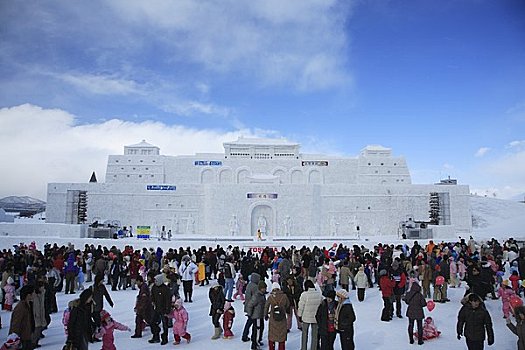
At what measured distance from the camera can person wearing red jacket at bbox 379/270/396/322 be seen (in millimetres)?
9867

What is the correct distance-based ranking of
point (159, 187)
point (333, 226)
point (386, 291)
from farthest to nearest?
point (159, 187) < point (333, 226) < point (386, 291)

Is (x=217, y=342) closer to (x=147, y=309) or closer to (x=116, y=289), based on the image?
(x=147, y=309)

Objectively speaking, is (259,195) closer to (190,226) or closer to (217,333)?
(190,226)

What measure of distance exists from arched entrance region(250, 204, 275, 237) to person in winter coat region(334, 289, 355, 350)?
27.5 m

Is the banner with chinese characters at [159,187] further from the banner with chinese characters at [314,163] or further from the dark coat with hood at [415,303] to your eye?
the dark coat with hood at [415,303]

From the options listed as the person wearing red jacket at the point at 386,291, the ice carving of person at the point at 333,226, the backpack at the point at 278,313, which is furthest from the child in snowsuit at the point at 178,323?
the ice carving of person at the point at 333,226

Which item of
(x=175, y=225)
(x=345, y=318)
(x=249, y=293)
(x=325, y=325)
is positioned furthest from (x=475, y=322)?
(x=175, y=225)

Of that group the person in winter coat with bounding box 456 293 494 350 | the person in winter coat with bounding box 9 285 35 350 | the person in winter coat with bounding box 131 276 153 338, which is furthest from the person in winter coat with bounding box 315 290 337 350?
the person in winter coat with bounding box 9 285 35 350

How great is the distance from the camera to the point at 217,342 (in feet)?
27.9

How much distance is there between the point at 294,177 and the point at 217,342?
35352mm

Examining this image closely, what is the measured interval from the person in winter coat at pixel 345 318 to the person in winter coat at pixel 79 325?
13.6ft

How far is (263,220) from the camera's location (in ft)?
114

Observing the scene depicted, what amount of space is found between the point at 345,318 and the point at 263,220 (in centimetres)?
2783

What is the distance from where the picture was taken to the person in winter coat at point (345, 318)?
23.0 ft
